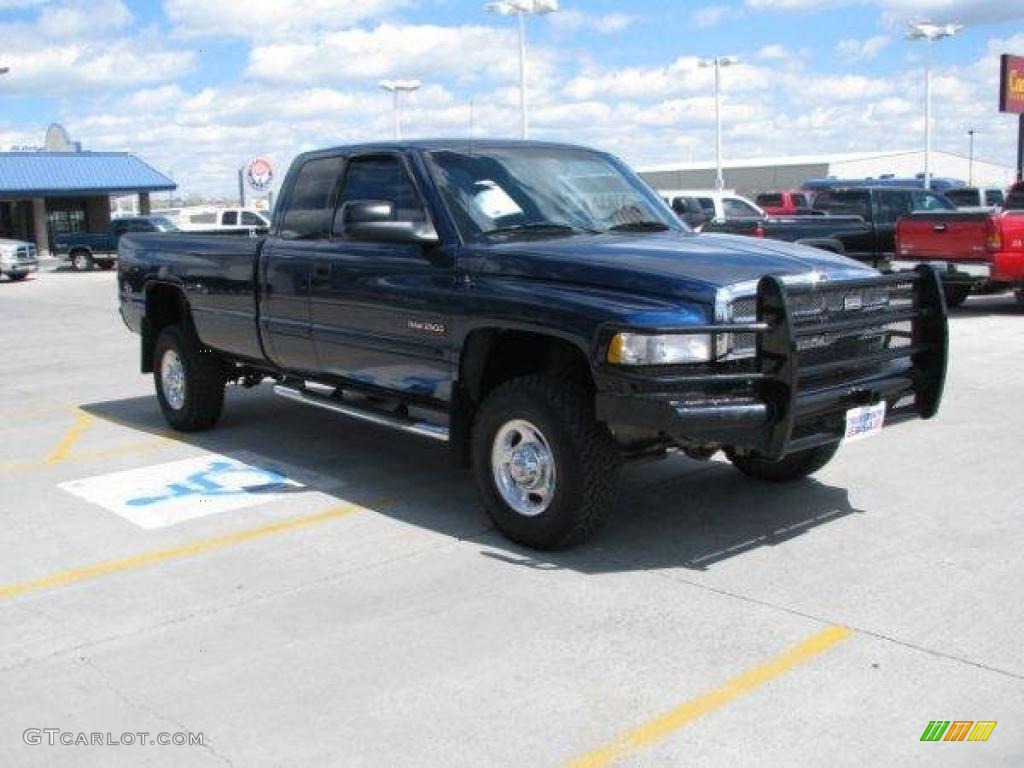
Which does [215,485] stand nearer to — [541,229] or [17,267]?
[541,229]

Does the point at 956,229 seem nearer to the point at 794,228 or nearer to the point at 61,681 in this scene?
the point at 794,228

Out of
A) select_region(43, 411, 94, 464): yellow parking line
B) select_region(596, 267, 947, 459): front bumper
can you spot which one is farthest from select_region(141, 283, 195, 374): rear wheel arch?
select_region(596, 267, 947, 459): front bumper

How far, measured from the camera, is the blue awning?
149 ft

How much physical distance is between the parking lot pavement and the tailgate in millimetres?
7826


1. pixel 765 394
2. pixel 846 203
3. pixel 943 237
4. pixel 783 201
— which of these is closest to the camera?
pixel 765 394

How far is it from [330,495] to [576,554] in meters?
1.85

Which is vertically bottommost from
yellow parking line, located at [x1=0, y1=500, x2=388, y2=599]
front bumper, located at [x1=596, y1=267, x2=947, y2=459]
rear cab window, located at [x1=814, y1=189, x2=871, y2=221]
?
yellow parking line, located at [x1=0, y1=500, x2=388, y2=599]

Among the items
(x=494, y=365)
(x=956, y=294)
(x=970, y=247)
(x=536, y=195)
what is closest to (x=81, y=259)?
(x=956, y=294)

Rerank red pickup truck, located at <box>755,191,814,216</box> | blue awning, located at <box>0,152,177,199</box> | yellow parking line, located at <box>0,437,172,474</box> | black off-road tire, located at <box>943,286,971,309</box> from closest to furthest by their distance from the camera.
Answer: yellow parking line, located at <box>0,437,172,474</box> → black off-road tire, located at <box>943,286,971,309</box> → red pickup truck, located at <box>755,191,814,216</box> → blue awning, located at <box>0,152,177,199</box>

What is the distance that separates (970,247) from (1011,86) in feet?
102

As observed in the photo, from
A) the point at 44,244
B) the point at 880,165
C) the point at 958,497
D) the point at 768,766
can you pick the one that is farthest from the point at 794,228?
the point at 880,165

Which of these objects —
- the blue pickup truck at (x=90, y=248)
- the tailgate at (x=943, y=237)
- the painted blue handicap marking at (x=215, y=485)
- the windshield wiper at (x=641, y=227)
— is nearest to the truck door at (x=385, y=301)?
the painted blue handicap marking at (x=215, y=485)

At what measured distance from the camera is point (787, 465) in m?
6.59

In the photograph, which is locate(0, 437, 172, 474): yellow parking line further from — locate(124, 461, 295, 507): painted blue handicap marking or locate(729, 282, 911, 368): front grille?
locate(729, 282, 911, 368): front grille
